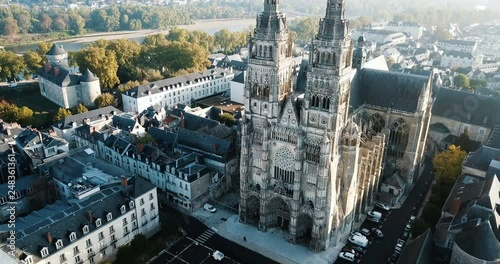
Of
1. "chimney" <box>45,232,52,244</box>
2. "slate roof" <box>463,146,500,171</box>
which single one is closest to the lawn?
"chimney" <box>45,232,52,244</box>

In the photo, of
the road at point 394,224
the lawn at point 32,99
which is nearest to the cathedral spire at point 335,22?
the road at point 394,224

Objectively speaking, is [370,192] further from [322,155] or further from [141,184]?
[141,184]

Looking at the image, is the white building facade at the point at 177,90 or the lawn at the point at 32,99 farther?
the lawn at the point at 32,99

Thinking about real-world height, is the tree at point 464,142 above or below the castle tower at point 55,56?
below

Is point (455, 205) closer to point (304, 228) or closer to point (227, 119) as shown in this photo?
point (304, 228)

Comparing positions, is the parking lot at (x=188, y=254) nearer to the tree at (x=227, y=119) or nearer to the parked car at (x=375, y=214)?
the parked car at (x=375, y=214)

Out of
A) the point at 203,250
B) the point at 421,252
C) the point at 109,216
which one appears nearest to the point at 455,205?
the point at 421,252

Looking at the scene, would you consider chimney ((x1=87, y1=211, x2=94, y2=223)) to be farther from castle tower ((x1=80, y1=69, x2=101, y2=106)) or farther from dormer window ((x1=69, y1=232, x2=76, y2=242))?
castle tower ((x1=80, y1=69, x2=101, y2=106))
